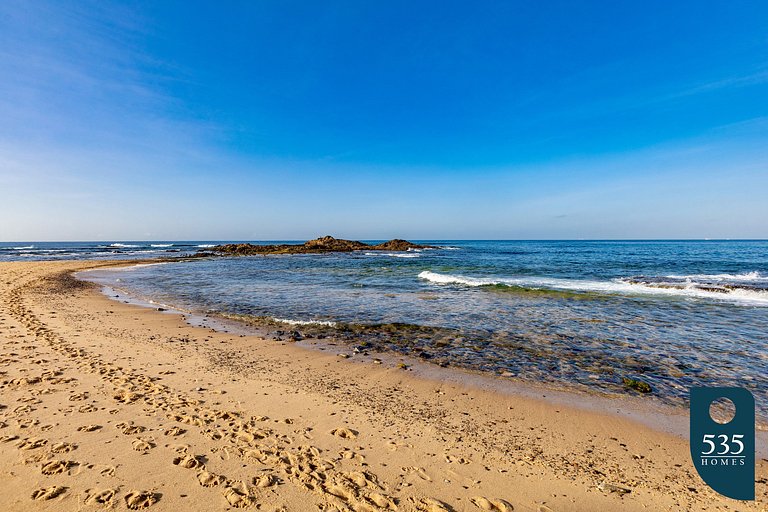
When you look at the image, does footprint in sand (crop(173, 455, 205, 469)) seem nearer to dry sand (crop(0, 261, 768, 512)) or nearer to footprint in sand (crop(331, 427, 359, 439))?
dry sand (crop(0, 261, 768, 512))

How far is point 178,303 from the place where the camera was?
1579 cm

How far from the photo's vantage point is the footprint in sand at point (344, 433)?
15.8 ft

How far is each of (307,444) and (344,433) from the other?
1.79 ft

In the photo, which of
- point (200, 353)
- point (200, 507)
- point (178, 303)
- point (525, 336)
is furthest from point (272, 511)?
point (178, 303)

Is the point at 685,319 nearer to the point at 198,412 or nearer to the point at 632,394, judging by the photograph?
the point at 632,394

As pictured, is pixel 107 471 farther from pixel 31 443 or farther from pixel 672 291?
pixel 672 291

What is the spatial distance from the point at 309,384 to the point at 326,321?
558 cm

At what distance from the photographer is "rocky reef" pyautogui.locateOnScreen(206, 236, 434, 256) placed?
205 feet

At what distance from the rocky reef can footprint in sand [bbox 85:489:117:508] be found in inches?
2315

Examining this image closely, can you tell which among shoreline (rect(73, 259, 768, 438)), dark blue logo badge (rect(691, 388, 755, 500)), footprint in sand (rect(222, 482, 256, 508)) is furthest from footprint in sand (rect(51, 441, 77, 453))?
dark blue logo badge (rect(691, 388, 755, 500))

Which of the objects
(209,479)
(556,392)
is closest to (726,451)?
(556,392)

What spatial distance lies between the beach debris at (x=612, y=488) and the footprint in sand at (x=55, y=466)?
19.2 feet

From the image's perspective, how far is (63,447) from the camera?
4207 millimetres

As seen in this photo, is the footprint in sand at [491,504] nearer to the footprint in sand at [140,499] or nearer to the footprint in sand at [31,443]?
the footprint in sand at [140,499]
